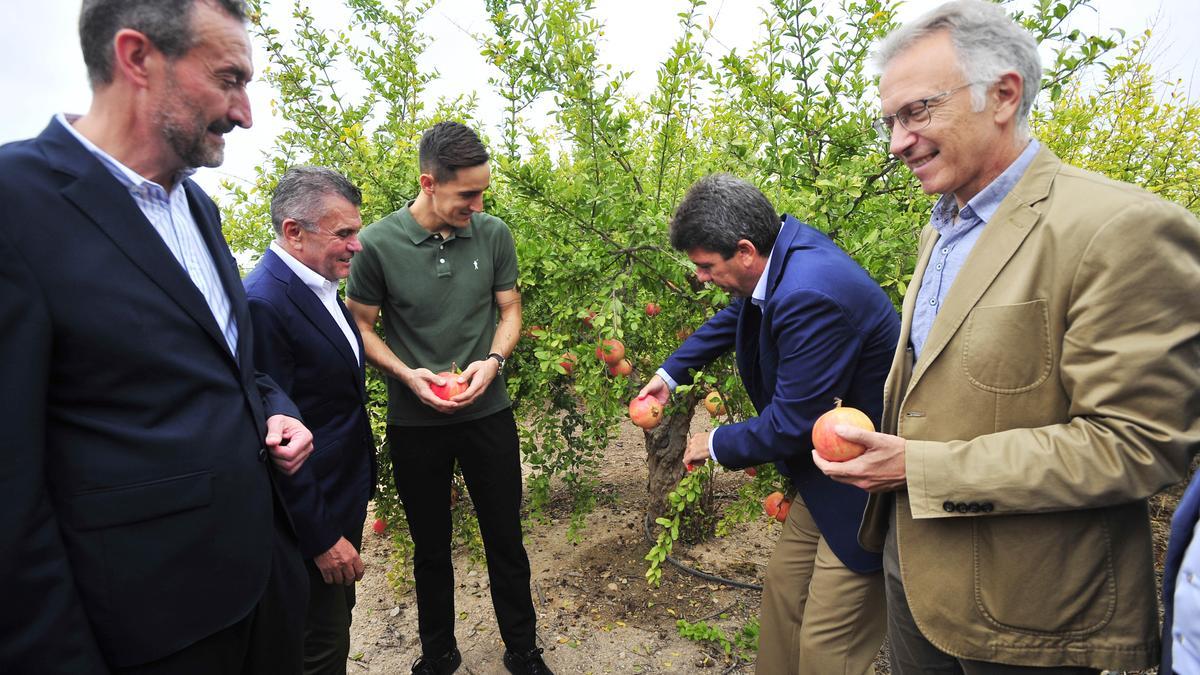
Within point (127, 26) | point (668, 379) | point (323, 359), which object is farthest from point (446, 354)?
point (127, 26)

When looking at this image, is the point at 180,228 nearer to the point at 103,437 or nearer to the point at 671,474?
the point at 103,437

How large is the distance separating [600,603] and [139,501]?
2.92 metres

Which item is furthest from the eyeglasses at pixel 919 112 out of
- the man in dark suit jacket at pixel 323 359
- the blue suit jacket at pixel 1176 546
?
the man in dark suit jacket at pixel 323 359

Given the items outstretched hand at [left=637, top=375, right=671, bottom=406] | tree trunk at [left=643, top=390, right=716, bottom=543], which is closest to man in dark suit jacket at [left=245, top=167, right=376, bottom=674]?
outstretched hand at [left=637, top=375, right=671, bottom=406]

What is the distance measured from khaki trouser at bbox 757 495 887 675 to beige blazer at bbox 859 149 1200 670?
62cm

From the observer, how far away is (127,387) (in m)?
1.31

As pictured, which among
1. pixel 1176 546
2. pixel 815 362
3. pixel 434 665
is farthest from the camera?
pixel 434 665

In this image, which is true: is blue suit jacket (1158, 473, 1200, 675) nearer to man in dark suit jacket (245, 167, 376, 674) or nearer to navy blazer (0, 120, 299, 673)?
navy blazer (0, 120, 299, 673)

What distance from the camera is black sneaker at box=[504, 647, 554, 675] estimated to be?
304cm

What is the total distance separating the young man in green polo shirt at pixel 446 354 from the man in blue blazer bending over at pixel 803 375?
94 centimetres

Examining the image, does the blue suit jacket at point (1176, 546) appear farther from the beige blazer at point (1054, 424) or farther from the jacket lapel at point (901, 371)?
the jacket lapel at point (901, 371)

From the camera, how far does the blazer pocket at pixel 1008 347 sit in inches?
53.6

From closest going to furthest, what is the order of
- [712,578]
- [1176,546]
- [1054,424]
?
[1176,546], [1054,424], [712,578]

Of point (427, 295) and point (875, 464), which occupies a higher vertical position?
point (427, 295)
